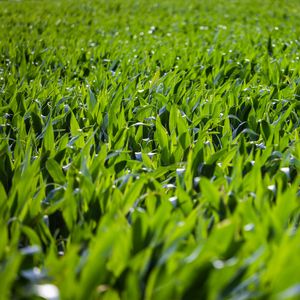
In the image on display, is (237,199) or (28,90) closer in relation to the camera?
(237,199)

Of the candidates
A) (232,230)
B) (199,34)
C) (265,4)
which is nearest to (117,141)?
(232,230)

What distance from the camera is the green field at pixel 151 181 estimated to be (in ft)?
4.34

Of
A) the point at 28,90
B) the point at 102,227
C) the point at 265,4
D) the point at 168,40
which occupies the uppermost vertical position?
the point at 102,227

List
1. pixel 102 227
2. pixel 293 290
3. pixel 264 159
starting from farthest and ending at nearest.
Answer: pixel 264 159
pixel 102 227
pixel 293 290

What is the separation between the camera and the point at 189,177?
2053 mm

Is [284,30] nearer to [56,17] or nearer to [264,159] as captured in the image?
[56,17]

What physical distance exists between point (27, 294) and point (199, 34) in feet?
19.2

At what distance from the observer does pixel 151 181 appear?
2.01m

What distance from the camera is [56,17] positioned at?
9.15 meters

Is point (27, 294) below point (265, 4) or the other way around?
the other way around

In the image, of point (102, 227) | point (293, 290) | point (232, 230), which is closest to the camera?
point (293, 290)

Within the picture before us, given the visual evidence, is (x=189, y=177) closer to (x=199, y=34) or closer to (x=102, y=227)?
(x=102, y=227)

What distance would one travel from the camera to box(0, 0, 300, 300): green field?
1323 mm

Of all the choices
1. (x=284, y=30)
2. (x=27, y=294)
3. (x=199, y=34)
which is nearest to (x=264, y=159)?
(x=27, y=294)
